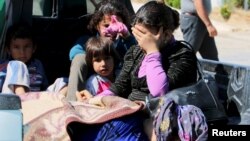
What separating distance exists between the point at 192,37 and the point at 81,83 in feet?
7.21

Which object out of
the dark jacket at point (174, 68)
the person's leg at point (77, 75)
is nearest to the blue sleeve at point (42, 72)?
the person's leg at point (77, 75)

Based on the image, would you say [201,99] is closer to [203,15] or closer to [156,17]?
[156,17]

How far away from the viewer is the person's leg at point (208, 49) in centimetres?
573

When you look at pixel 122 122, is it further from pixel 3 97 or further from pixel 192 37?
pixel 192 37

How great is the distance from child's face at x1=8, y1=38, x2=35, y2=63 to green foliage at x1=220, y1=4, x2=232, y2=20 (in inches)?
735

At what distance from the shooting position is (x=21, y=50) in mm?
3988

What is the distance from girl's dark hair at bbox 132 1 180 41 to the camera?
10.2ft

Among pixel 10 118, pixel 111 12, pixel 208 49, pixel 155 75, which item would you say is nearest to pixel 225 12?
pixel 208 49

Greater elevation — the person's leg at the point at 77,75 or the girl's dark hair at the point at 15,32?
the girl's dark hair at the point at 15,32

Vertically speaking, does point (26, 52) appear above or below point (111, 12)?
below

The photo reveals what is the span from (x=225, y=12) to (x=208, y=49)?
16.8 meters

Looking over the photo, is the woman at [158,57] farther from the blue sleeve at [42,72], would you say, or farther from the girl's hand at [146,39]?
the blue sleeve at [42,72]

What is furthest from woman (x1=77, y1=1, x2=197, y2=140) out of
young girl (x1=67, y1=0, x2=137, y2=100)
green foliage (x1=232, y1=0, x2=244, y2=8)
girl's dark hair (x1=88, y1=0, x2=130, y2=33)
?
green foliage (x1=232, y1=0, x2=244, y2=8)

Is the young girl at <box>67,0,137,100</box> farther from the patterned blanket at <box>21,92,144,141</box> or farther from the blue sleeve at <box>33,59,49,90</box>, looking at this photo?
the patterned blanket at <box>21,92,144,141</box>
